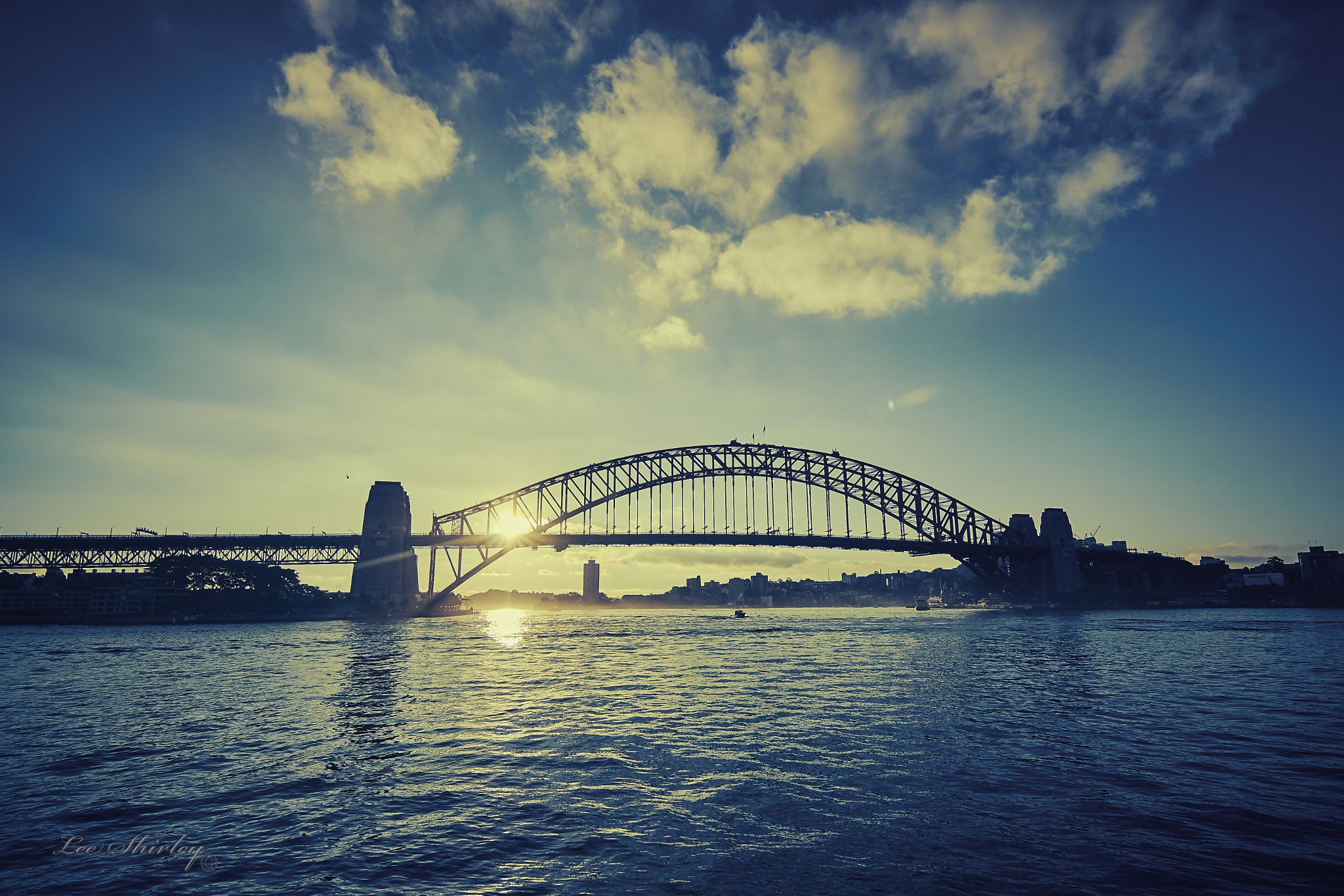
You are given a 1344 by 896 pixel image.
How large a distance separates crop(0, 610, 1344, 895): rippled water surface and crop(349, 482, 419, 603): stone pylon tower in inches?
2897

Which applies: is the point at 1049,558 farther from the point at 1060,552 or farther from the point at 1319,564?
the point at 1319,564

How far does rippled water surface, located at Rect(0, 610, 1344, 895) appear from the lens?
Answer: 783 centimetres

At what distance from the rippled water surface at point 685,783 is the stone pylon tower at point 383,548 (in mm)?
73584

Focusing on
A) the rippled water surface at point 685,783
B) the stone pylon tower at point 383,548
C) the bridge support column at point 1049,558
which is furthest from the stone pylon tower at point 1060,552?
the stone pylon tower at point 383,548

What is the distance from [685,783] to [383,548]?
10014 cm

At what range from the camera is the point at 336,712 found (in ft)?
64.2

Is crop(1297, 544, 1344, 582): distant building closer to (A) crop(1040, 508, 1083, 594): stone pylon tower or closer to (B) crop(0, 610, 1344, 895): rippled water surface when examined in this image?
(A) crop(1040, 508, 1083, 594): stone pylon tower

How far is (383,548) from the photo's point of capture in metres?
99.8

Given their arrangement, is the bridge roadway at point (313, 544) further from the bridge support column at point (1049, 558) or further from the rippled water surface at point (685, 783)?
the rippled water surface at point (685, 783)

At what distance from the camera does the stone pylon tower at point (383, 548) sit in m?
99.0

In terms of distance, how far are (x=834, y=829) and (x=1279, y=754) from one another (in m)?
11.6

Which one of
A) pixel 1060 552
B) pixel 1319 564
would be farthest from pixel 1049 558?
pixel 1319 564

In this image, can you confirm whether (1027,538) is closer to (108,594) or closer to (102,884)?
(102,884)

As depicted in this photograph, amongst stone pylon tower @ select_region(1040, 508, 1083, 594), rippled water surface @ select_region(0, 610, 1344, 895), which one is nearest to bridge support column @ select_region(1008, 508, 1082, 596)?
stone pylon tower @ select_region(1040, 508, 1083, 594)
